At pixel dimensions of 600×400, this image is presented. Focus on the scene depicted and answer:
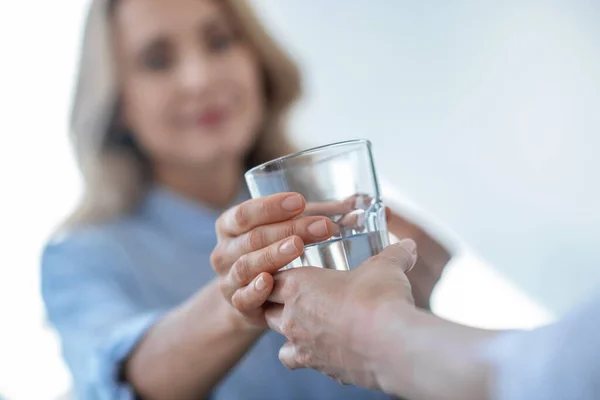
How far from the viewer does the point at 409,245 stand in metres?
0.35

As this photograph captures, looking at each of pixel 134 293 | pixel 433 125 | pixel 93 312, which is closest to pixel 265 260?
pixel 93 312

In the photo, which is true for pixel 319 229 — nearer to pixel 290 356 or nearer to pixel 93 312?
pixel 290 356

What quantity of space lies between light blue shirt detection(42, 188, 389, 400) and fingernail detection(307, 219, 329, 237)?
26 cm

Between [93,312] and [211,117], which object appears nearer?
[93,312]

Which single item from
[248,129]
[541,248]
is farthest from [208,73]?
[541,248]

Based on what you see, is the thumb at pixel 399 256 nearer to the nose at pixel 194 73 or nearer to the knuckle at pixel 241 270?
the knuckle at pixel 241 270

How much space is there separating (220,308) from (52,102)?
0.89 m

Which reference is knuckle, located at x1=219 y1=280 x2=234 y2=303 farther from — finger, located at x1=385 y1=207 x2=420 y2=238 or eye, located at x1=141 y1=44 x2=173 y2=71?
eye, located at x1=141 y1=44 x2=173 y2=71

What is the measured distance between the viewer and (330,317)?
29 centimetres

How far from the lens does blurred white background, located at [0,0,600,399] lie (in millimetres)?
944

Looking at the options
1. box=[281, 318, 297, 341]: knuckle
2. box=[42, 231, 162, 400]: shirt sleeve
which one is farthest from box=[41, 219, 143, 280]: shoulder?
box=[281, 318, 297, 341]: knuckle

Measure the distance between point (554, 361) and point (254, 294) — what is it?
0.20 m

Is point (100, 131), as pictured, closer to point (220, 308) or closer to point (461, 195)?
point (220, 308)

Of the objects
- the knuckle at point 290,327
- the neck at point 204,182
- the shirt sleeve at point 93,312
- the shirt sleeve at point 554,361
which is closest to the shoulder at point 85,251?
the shirt sleeve at point 93,312
